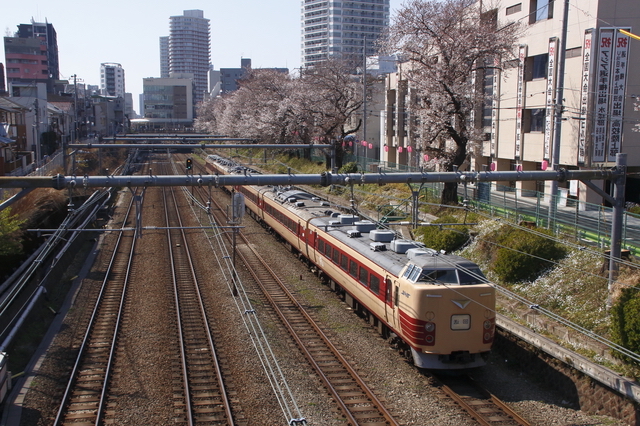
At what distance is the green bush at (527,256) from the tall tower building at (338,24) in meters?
121

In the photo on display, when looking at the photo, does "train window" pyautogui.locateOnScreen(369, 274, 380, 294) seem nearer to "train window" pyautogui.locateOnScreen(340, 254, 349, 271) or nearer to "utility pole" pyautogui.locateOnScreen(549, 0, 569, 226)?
"train window" pyautogui.locateOnScreen(340, 254, 349, 271)

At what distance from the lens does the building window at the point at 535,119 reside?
26.8 meters

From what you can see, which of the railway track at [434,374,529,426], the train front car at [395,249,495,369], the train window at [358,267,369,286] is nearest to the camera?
the railway track at [434,374,529,426]

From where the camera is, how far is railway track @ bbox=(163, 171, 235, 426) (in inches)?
404

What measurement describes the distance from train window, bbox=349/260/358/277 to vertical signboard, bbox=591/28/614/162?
43.2 ft

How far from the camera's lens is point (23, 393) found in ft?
35.9

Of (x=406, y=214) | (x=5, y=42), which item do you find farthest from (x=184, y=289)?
(x=5, y=42)

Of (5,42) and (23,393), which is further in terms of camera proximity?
(5,42)

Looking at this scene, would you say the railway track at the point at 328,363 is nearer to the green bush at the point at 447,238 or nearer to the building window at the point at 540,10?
the green bush at the point at 447,238

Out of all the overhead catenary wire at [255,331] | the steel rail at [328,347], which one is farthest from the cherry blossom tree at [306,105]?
the steel rail at [328,347]

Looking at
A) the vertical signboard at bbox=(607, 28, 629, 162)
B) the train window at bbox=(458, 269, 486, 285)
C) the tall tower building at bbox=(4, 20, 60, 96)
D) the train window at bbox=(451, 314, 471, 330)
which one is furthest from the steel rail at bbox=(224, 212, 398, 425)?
the tall tower building at bbox=(4, 20, 60, 96)

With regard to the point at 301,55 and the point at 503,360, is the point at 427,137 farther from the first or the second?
the point at 301,55

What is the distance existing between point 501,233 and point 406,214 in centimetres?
492

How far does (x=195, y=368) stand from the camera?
12.3 m
